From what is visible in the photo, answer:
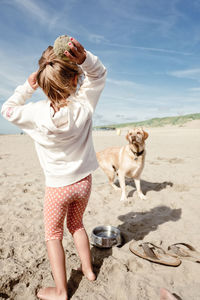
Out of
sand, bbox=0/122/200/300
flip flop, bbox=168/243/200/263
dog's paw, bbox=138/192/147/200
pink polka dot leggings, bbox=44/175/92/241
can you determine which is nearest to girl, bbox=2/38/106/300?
pink polka dot leggings, bbox=44/175/92/241

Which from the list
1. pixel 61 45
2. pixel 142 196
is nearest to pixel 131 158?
pixel 142 196

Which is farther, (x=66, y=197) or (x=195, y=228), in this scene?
(x=195, y=228)

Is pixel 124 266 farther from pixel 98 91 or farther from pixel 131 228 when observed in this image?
pixel 98 91

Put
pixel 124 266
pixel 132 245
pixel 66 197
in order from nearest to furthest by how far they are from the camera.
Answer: pixel 66 197
pixel 124 266
pixel 132 245

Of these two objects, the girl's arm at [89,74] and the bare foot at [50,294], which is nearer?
the girl's arm at [89,74]

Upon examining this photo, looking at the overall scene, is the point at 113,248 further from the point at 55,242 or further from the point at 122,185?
the point at 122,185

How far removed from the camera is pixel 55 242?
1.89 meters

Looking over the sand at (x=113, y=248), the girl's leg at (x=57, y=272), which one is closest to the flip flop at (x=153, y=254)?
the sand at (x=113, y=248)

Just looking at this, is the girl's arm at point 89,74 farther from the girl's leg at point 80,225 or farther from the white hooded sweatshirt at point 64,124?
the girl's leg at point 80,225

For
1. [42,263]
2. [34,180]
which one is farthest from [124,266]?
[34,180]

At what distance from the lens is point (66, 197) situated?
1.88 meters

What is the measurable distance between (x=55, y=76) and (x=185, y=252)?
2.28 m

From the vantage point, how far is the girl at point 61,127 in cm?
166

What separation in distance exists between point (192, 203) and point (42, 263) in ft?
9.24
